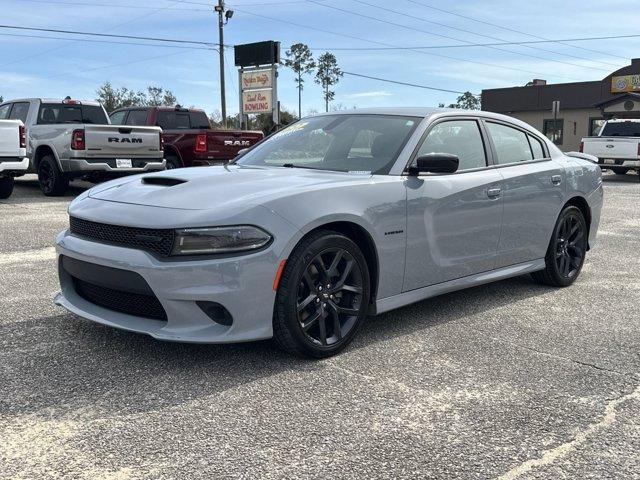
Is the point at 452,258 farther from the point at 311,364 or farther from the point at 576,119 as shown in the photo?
the point at 576,119

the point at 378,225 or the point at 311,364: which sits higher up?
the point at 378,225

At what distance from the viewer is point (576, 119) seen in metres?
41.9

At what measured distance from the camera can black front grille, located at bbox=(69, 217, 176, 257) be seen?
11.4ft

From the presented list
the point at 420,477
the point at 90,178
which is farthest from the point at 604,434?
the point at 90,178

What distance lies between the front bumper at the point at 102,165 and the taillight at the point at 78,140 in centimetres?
22

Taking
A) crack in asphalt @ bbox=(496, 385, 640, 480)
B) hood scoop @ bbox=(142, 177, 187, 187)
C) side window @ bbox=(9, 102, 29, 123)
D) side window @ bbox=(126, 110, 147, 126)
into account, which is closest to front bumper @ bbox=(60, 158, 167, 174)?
side window @ bbox=(9, 102, 29, 123)

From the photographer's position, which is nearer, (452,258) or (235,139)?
(452,258)

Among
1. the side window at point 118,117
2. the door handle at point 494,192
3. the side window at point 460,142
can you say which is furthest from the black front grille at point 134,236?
the side window at point 118,117

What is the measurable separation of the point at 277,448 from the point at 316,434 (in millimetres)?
216

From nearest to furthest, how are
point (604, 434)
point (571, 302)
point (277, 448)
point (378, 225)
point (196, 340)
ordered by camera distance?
point (277, 448) < point (604, 434) < point (196, 340) < point (378, 225) < point (571, 302)

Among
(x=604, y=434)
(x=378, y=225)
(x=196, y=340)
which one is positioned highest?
(x=378, y=225)

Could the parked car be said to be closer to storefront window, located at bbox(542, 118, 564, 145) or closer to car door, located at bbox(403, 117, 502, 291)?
car door, located at bbox(403, 117, 502, 291)

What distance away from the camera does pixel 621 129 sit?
21.4m

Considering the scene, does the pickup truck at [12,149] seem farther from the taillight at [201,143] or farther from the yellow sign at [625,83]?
the yellow sign at [625,83]
